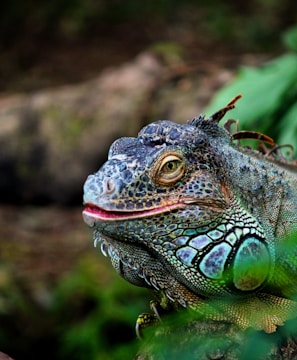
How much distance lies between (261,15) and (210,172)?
41.8ft

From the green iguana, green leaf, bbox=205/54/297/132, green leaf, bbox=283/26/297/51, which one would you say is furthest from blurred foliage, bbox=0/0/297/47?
the green iguana

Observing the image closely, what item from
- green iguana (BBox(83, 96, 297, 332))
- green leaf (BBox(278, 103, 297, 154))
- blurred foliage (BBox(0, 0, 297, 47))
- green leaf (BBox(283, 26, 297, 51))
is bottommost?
green iguana (BBox(83, 96, 297, 332))

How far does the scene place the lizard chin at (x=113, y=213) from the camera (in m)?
2.97

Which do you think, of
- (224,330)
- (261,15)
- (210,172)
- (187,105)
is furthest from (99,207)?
(261,15)

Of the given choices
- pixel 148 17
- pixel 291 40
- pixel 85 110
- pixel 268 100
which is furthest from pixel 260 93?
pixel 148 17

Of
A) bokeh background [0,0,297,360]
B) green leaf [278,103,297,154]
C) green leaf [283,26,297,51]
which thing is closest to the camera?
green leaf [278,103,297,154]

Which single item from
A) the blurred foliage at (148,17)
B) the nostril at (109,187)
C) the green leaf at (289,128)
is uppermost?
the blurred foliage at (148,17)

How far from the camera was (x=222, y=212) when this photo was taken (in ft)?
9.98

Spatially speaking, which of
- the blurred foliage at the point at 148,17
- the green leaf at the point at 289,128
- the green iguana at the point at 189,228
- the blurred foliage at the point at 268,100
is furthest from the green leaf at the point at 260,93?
the blurred foliage at the point at 148,17

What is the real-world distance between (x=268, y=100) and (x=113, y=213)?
10.1ft

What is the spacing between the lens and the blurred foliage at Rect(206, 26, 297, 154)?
18.4 ft

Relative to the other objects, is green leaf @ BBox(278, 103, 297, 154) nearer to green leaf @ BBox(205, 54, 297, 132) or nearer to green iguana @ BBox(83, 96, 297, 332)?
green leaf @ BBox(205, 54, 297, 132)

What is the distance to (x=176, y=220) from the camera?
9.88 feet

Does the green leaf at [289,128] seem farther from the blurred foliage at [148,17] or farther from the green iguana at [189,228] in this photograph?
the blurred foliage at [148,17]
